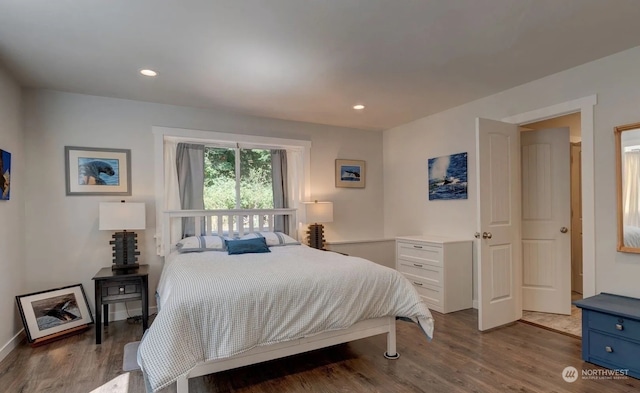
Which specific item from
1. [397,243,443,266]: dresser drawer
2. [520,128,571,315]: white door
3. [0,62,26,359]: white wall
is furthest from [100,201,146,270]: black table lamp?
[520,128,571,315]: white door

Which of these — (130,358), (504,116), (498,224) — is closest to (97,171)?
(130,358)

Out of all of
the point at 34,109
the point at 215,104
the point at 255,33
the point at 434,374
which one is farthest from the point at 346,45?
the point at 34,109

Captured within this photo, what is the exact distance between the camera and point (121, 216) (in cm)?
340

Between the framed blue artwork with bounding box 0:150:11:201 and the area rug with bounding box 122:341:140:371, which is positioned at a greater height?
the framed blue artwork with bounding box 0:150:11:201

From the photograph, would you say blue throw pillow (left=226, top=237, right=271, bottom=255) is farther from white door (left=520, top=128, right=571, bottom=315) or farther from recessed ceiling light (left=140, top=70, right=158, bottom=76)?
white door (left=520, top=128, right=571, bottom=315)

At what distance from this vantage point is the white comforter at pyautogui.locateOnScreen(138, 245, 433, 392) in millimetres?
1919

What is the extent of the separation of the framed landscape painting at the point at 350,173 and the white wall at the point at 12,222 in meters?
3.70

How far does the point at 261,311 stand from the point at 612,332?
2557 millimetres

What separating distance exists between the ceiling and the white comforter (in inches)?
67.6

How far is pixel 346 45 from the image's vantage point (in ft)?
8.32

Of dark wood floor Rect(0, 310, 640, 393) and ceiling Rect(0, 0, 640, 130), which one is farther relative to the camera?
dark wood floor Rect(0, 310, 640, 393)

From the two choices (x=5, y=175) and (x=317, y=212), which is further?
(x=317, y=212)

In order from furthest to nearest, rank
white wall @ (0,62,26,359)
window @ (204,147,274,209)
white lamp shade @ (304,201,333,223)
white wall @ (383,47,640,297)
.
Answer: white lamp shade @ (304,201,333,223)
window @ (204,147,274,209)
white wall @ (0,62,26,359)
white wall @ (383,47,640,297)

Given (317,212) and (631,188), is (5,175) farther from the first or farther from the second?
(631,188)
